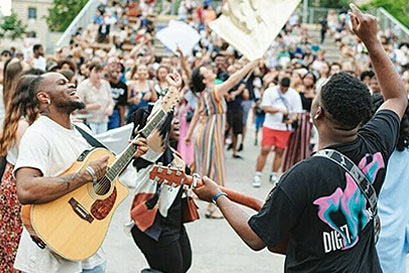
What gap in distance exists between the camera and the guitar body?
337cm

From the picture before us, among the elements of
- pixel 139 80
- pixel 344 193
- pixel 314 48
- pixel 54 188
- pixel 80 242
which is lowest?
pixel 314 48

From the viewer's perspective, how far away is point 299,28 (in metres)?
27.4

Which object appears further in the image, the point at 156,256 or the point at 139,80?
the point at 139,80

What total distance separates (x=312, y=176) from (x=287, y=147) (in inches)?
312

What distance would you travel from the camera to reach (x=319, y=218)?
2549mm

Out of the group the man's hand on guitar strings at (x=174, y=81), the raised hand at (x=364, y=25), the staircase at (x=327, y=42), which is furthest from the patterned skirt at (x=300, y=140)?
the staircase at (x=327, y=42)

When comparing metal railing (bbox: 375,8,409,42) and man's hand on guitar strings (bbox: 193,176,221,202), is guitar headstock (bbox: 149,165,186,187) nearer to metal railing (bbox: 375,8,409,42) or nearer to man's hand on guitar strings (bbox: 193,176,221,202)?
man's hand on guitar strings (bbox: 193,176,221,202)

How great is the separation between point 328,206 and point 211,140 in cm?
545

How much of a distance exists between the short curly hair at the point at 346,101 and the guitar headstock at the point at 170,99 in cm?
155

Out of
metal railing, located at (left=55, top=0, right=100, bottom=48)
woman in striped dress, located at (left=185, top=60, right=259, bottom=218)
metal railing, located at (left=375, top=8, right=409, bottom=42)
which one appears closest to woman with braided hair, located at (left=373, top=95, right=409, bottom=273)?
woman in striped dress, located at (left=185, top=60, right=259, bottom=218)

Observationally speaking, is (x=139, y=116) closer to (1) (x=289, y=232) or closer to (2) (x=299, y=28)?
(1) (x=289, y=232)

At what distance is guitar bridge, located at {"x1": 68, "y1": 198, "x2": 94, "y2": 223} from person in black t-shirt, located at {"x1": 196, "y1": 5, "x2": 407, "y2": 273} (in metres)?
1.03

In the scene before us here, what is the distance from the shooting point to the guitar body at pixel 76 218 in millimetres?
3369

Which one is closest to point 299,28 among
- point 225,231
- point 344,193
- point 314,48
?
point 314,48
